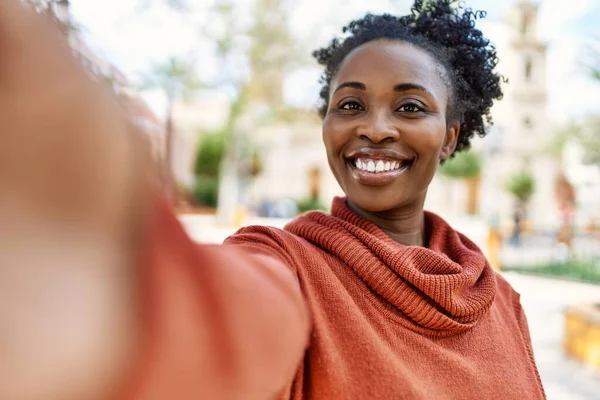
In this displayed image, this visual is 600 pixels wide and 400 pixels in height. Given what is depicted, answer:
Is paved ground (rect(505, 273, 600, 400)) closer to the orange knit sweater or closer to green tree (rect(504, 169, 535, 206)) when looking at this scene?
the orange knit sweater

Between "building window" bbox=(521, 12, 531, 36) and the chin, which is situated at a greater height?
"building window" bbox=(521, 12, 531, 36)

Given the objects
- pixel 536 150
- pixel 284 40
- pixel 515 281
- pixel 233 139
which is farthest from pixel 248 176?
pixel 515 281

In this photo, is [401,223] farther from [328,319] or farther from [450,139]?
[328,319]

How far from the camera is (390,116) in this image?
4.75ft

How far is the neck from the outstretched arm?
1139 mm

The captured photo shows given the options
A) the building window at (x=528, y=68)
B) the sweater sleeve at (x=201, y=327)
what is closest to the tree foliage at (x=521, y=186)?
the building window at (x=528, y=68)

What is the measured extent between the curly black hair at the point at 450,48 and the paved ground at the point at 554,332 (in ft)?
11.9

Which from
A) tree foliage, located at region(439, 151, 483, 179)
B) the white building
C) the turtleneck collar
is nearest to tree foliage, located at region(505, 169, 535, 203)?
the white building

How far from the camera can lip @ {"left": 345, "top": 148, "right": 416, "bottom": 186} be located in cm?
146

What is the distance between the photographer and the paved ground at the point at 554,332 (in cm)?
488

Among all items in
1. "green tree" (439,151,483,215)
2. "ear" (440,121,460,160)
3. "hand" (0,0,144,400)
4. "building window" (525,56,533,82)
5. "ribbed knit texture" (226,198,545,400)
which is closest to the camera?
"hand" (0,0,144,400)

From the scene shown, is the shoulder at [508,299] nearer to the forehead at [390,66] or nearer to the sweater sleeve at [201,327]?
the forehead at [390,66]

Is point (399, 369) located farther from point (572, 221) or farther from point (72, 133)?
point (572, 221)

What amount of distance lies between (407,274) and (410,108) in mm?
455
